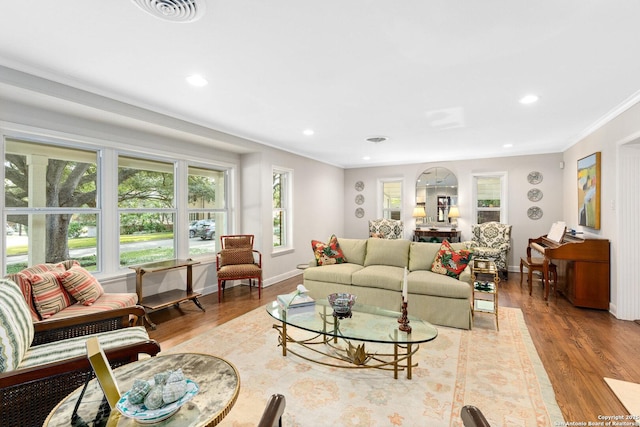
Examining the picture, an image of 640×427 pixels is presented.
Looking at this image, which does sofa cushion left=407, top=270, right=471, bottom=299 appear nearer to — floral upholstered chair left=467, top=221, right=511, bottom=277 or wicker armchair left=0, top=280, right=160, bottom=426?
floral upholstered chair left=467, top=221, right=511, bottom=277

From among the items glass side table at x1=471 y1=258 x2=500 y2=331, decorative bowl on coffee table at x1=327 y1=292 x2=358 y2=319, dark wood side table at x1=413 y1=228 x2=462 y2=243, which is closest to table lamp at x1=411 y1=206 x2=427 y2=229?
dark wood side table at x1=413 y1=228 x2=462 y2=243

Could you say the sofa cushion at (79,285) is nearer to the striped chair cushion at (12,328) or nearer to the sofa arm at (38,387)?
the striped chair cushion at (12,328)

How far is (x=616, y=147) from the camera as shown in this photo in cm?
343

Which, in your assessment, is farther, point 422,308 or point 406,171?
point 406,171

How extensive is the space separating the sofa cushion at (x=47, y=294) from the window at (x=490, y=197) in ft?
22.7

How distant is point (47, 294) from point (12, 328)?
1.07 m

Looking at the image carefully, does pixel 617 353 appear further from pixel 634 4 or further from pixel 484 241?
pixel 484 241

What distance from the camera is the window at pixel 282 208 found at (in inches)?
229

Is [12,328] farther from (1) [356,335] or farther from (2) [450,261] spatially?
(2) [450,261]

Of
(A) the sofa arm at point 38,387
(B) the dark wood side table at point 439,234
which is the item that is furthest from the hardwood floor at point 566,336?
(B) the dark wood side table at point 439,234

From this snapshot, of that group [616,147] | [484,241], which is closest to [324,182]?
[484,241]

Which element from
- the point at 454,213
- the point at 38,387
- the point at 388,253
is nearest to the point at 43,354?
the point at 38,387

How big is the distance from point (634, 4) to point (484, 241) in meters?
4.77

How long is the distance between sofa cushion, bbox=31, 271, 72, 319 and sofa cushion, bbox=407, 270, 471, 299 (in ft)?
11.0
